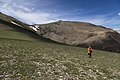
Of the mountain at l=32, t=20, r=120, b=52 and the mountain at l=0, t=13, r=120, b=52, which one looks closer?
the mountain at l=0, t=13, r=120, b=52

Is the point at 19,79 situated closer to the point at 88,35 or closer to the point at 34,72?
the point at 34,72

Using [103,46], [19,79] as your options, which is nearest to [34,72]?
[19,79]

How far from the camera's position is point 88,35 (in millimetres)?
120250

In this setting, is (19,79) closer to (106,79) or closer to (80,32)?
(106,79)

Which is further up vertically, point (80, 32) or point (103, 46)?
point (80, 32)

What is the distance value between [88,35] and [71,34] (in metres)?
12.1

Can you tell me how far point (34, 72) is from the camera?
1811cm

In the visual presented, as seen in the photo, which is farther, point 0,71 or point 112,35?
point 112,35

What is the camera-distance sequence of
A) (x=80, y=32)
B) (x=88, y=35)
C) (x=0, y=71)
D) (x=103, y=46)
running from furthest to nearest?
(x=80, y=32)
(x=88, y=35)
(x=103, y=46)
(x=0, y=71)

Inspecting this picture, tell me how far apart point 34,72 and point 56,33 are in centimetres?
11539

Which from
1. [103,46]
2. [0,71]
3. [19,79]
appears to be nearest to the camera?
[19,79]

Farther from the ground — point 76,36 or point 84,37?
A: point 76,36

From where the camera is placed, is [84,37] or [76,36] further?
[76,36]

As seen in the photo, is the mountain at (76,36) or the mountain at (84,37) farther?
the mountain at (84,37)
